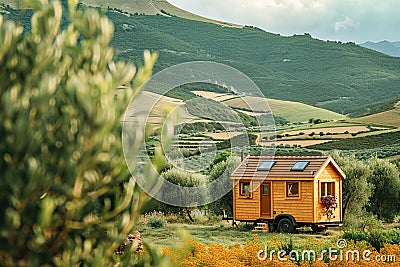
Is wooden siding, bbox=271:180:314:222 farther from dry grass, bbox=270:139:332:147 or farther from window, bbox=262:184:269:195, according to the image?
dry grass, bbox=270:139:332:147

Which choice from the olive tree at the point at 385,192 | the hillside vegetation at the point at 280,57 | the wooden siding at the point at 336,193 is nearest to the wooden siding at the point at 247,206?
the wooden siding at the point at 336,193

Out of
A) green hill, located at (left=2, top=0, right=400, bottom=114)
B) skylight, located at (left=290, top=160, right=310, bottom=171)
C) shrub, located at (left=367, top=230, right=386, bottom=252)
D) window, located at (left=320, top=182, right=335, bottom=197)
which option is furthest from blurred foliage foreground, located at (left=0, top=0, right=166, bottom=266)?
green hill, located at (left=2, top=0, right=400, bottom=114)

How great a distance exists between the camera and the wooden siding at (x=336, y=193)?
20922mm

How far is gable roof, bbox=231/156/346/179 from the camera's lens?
2109 cm

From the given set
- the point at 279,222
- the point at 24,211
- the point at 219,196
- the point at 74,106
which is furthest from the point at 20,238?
the point at 219,196

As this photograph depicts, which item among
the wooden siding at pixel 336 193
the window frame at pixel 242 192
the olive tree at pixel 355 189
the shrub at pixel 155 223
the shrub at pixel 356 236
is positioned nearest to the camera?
the shrub at pixel 356 236

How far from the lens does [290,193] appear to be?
69.9ft

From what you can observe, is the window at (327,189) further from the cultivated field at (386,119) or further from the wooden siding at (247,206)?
the cultivated field at (386,119)

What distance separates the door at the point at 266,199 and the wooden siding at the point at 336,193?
4.98ft

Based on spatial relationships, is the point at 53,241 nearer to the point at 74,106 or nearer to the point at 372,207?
the point at 74,106

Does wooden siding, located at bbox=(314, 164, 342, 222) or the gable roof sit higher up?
the gable roof

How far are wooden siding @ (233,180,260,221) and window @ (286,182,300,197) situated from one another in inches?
38.3

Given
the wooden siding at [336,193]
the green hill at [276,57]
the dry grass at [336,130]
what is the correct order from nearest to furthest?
the wooden siding at [336,193], the dry grass at [336,130], the green hill at [276,57]

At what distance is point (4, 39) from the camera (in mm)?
3148
